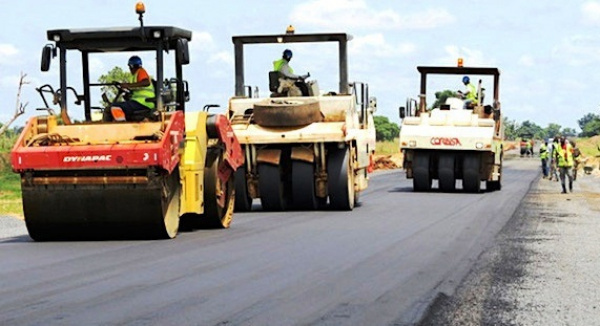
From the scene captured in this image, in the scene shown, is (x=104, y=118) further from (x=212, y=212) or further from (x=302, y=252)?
(x=302, y=252)

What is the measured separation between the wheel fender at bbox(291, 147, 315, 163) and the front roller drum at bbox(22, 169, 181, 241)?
5541 mm

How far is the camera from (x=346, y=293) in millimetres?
8711

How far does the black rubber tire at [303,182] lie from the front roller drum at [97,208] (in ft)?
18.4

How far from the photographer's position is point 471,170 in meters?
24.3

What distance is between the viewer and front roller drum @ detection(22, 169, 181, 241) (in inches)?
480

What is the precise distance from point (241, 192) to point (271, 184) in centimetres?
63

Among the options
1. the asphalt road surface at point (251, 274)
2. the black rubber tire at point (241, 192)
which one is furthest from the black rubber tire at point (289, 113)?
the asphalt road surface at point (251, 274)

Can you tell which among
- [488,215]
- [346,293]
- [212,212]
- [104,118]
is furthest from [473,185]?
[346,293]

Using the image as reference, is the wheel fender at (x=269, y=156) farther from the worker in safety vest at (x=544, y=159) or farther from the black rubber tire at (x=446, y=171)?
the worker in safety vest at (x=544, y=159)

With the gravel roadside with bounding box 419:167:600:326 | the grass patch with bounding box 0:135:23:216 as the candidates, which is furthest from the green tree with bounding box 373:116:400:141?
the gravel roadside with bounding box 419:167:600:326

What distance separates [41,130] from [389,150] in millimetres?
56226

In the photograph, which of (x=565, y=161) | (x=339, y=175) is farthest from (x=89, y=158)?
(x=565, y=161)

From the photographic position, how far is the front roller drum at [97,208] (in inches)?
480

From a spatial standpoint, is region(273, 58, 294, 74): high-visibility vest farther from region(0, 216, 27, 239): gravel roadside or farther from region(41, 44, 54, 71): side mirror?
region(41, 44, 54, 71): side mirror
